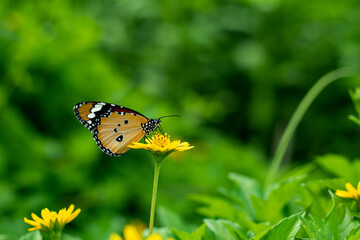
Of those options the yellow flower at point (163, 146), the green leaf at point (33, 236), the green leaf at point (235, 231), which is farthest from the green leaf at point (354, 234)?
the green leaf at point (33, 236)

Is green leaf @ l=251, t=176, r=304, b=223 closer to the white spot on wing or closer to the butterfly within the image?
the butterfly

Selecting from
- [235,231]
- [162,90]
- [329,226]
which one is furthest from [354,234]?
[162,90]

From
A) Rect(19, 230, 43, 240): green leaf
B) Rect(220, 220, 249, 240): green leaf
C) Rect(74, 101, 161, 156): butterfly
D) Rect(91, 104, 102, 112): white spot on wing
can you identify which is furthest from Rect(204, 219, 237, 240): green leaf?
Rect(91, 104, 102, 112): white spot on wing

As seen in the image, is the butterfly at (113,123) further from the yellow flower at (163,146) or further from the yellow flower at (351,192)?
the yellow flower at (351,192)

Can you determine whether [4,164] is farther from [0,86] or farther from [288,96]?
[288,96]

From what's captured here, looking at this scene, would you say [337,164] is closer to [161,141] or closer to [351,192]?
[351,192]

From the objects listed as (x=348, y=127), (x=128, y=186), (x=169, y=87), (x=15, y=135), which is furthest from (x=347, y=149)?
(x=15, y=135)

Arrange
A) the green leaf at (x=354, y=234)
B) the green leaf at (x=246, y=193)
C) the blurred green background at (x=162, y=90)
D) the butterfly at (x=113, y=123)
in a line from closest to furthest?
the green leaf at (x=354, y=234)
the green leaf at (x=246, y=193)
the butterfly at (x=113, y=123)
the blurred green background at (x=162, y=90)
